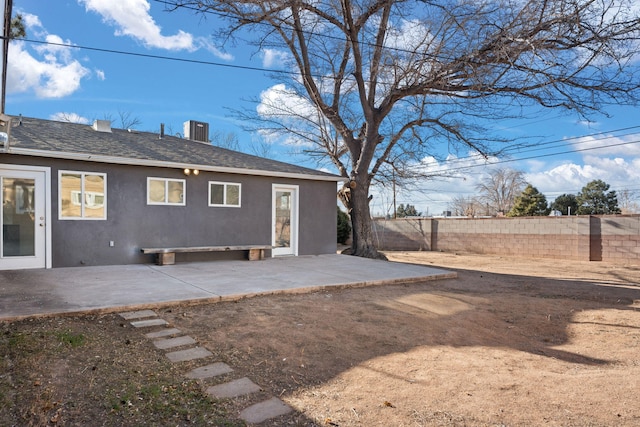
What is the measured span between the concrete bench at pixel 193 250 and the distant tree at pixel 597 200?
92.3 ft

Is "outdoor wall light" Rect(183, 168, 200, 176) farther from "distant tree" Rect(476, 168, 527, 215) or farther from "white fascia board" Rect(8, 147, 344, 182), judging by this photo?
"distant tree" Rect(476, 168, 527, 215)

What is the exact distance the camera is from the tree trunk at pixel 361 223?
43.2 feet

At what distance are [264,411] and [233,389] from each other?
1.34 feet

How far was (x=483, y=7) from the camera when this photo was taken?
933cm

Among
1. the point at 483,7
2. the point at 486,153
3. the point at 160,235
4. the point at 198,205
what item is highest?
the point at 483,7

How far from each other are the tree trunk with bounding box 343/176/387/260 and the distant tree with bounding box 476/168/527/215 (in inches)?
1051

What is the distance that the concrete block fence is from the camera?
513 inches

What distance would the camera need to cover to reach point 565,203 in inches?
1174

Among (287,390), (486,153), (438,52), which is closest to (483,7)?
(438,52)

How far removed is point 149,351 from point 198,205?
628 centimetres

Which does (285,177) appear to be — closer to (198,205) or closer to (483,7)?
(198,205)

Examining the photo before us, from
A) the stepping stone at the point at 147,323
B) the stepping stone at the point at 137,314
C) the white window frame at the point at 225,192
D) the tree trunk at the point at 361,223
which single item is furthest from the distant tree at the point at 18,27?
the tree trunk at the point at 361,223

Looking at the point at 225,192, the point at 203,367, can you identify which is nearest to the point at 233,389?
the point at 203,367

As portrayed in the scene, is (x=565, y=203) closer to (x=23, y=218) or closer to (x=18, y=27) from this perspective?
(x=23, y=218)
